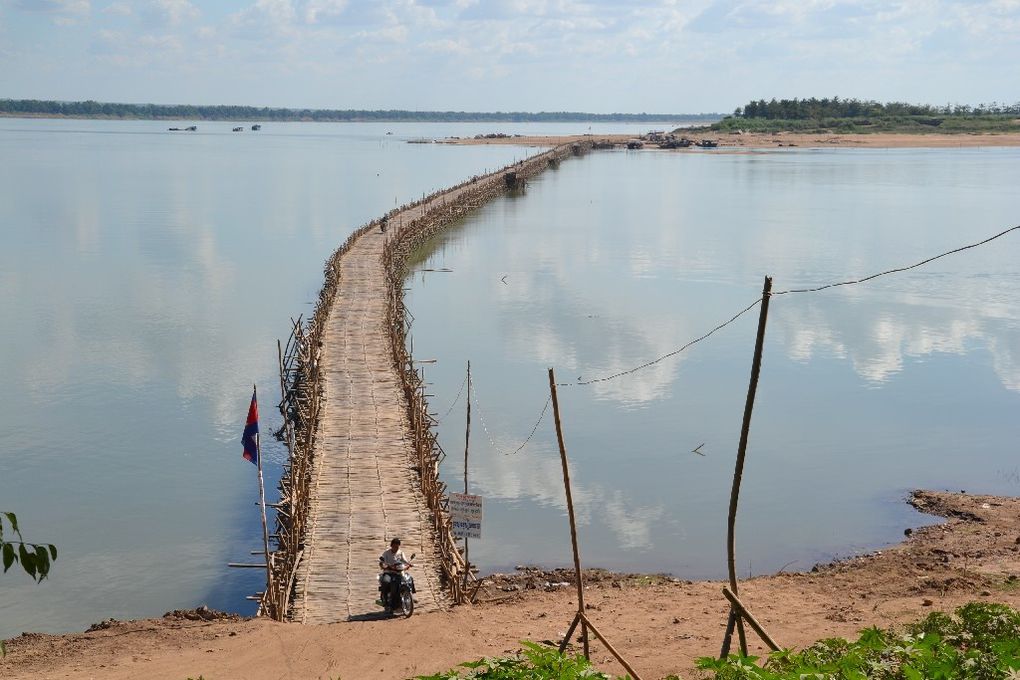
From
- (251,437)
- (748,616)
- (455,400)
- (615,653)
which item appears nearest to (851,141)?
(455,400)

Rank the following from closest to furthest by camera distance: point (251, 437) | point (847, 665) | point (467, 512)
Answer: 1. point (847, 665)
2. point (467, 512)
3. point (251, 437)

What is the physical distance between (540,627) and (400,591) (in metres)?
1.80

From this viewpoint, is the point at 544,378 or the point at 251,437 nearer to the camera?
the point at 251,437

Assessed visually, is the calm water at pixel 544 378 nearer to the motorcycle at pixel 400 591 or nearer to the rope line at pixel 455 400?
the rope line at pixel 455 400

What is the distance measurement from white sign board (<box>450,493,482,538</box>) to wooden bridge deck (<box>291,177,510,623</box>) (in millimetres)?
776

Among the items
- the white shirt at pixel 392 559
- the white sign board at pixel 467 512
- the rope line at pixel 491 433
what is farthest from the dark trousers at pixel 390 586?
the rope line at pixel 491 433

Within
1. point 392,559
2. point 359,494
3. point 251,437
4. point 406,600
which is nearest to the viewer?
point 392,559

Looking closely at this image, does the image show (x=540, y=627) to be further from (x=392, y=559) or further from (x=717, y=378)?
(x=717, y=378)

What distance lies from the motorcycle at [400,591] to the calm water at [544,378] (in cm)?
383

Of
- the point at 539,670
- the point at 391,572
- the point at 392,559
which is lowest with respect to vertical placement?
the point at 391,572

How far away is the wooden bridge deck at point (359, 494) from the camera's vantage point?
14164mm

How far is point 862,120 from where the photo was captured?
179250 millimetres

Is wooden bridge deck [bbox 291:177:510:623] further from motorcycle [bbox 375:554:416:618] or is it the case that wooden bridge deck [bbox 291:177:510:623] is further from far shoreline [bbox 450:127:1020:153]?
far shoreline [bbox 450:127:1020:153]

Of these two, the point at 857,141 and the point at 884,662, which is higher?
the point at 857,141
